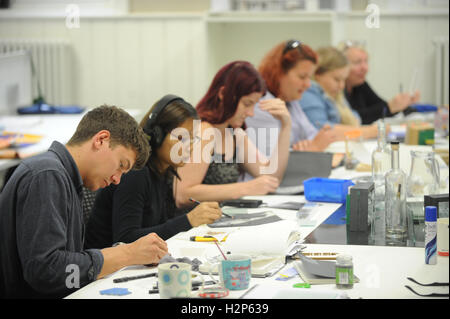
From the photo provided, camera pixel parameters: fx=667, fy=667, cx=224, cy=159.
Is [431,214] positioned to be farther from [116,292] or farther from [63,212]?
[63,212]

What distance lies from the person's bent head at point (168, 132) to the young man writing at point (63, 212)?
1.29ft

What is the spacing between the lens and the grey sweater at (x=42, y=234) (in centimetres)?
154

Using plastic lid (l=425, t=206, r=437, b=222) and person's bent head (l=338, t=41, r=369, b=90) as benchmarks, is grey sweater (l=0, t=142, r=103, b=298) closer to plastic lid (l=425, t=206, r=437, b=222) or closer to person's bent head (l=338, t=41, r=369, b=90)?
plastic lid (l=425, t=206, r=437, b=222)

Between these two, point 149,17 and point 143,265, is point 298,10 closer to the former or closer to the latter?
point 149,17

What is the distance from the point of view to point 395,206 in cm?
196

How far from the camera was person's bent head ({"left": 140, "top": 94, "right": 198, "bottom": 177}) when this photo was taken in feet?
7.26

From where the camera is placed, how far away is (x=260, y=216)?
229 centimetres

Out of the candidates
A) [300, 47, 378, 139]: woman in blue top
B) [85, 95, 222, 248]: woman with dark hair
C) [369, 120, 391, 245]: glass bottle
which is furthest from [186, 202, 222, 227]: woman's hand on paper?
[300, 47, 378, 139]: woman in blue top

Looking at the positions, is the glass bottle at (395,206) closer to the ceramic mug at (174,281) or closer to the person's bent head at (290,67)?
the ceramic mug at (174,281)

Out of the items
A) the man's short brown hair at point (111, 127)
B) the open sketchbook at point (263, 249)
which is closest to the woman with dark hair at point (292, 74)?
the open sketchbook at point (263, 249)

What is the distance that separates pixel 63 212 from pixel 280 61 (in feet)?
7.37

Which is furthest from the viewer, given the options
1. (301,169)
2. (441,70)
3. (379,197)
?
(441,70)

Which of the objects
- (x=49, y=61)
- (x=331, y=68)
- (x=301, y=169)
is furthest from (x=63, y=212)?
(x=49, y=61)
